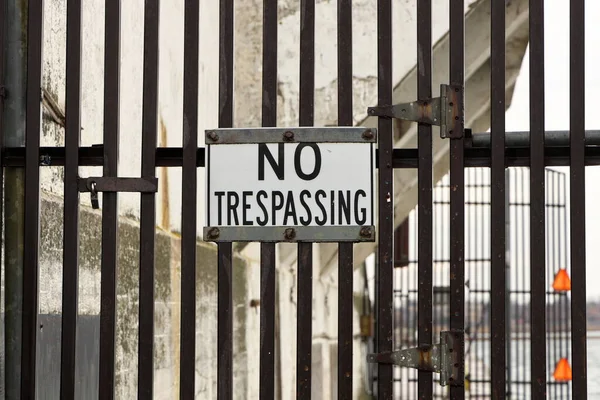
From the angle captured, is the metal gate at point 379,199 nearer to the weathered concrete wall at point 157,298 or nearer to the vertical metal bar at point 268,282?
the vertical metal bar at point 268,282

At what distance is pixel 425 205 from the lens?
265 centimetres

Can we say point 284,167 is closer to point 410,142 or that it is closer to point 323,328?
point 410,142

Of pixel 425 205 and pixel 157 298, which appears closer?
pixel 425 205

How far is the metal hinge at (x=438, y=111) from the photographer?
265cm

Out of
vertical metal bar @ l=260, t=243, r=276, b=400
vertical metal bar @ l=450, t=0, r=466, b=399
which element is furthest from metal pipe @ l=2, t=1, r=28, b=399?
vertical metal bar @ l=450, t=0, r=466, b=399

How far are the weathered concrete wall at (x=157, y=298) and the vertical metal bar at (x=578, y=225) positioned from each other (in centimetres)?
140

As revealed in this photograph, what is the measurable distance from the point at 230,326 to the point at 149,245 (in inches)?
11.2

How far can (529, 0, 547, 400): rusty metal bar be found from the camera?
2.62m

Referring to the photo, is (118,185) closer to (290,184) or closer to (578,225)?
(290,184)

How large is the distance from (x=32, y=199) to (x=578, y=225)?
135 centimetres

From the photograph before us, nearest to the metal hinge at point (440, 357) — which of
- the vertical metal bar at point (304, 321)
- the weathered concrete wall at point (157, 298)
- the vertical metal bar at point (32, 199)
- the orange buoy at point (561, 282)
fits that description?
the vertical metal bar at point (304, 321)

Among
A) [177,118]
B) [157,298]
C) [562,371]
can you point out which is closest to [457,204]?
[157,298]

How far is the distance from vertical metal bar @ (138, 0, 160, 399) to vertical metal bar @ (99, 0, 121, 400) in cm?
7

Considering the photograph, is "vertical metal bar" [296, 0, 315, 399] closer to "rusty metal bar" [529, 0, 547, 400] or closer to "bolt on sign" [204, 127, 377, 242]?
"bolt on sign" [204, 127, 377, 242]
